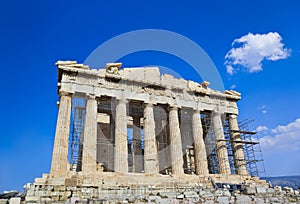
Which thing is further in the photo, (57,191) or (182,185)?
(182,185)

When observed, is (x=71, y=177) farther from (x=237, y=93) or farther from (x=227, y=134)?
(x=237, y=93)

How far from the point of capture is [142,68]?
21.7 metres

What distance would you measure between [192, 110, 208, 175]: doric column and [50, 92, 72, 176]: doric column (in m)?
10.3

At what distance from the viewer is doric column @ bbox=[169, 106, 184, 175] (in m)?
19.5

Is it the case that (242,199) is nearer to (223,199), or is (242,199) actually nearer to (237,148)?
(223,199)

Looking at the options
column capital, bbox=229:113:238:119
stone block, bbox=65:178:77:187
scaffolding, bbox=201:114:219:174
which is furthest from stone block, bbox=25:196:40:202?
column capital, bbox=229:113:238:119

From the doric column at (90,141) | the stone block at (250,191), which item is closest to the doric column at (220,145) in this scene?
the stone block at (250,191)

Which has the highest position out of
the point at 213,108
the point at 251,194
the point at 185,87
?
the point at 185,87

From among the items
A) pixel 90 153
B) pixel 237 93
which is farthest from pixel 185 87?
pixel 90 153

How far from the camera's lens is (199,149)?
21.2 meters

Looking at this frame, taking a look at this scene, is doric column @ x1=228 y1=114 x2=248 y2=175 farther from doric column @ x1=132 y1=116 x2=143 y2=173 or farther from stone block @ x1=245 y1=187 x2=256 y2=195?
doric column @ x1=132 y1=116 x2=143 y2=173

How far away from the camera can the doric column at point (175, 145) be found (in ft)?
63.8

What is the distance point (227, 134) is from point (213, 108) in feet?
10.4

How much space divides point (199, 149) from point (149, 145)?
4.65 meters
